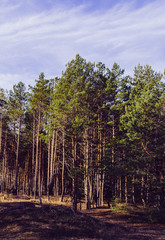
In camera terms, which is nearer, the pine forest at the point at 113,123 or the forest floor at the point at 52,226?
→ the forest floor at the point at 52,226

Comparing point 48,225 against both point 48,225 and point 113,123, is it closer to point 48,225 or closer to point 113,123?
point 48,225

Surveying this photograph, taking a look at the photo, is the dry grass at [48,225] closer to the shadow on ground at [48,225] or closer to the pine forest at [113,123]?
the shadow on ground at [48,225]

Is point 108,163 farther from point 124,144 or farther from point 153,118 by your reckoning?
point 153,118

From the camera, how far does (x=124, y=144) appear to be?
20.2 metres

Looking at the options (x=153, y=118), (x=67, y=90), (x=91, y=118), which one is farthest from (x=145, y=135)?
(x=67, y=90)

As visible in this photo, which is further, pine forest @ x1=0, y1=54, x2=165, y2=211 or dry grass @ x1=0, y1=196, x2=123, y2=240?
pine forest @ x1=0, y1=54, x2=165, y2=211

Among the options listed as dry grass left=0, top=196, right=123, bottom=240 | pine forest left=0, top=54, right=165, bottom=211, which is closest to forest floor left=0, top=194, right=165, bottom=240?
dry grass left=0, top=196, right=123, bottom=240

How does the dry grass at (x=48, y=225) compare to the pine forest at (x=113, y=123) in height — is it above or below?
below

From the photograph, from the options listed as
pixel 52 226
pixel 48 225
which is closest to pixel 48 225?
pixel 48 225

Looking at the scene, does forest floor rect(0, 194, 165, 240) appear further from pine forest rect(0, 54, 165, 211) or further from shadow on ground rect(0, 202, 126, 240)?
pine forest rect(0, 54, 165, 211)

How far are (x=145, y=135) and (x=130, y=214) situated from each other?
628 cm

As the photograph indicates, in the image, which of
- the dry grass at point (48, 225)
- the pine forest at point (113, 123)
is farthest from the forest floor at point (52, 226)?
the pine forest at point (113, 123)

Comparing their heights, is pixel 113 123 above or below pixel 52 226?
above

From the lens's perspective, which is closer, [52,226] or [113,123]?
[52,226]
